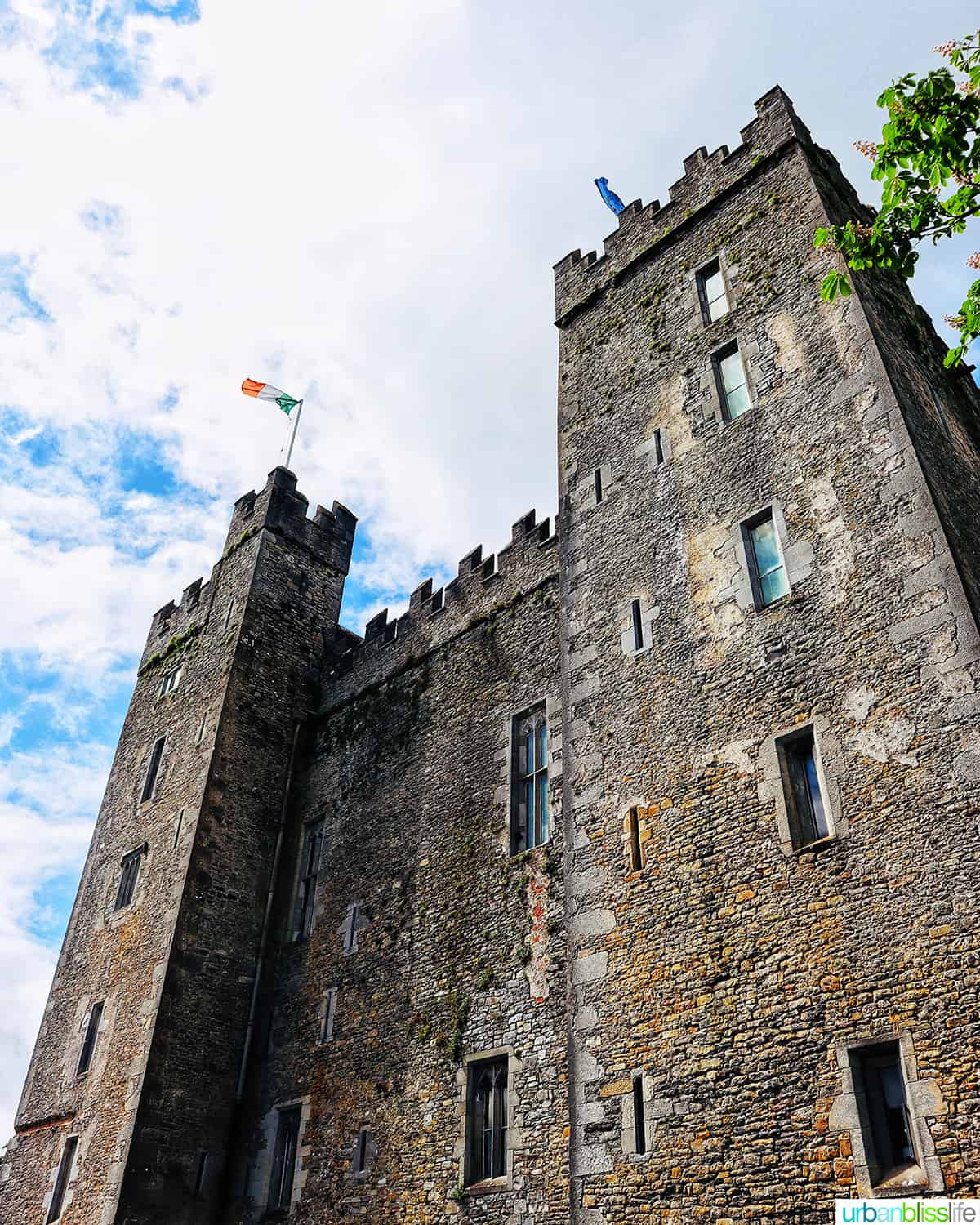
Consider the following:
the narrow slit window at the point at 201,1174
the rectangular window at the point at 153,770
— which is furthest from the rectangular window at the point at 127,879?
the narrow slit window at the point at 201,1174

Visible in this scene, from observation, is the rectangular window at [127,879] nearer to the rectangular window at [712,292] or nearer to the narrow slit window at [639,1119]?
the narrow slit window at [639,1119]

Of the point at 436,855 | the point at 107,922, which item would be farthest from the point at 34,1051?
the point at 436,855

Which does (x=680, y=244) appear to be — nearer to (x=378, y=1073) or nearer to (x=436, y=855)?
(x=436, y=855)

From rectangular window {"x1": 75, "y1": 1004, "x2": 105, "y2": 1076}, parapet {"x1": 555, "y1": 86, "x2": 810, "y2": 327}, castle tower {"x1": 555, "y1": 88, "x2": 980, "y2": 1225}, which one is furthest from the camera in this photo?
rectangular window {"x1": 75, "y1": 1004, "x2": 105, "y2": 1076}

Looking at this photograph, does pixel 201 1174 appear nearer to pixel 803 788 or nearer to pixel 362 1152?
pixel 362 1152

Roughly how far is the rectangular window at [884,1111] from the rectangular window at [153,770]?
1417 cm

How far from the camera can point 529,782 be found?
13.2 meters

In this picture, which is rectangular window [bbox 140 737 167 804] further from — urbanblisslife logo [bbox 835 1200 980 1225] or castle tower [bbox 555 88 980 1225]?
urbanblisslife logo [bbox 835 1200 980 1225]

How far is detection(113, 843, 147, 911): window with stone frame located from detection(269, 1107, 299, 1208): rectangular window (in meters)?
5.07

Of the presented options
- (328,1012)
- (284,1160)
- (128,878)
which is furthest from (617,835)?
(128,878)

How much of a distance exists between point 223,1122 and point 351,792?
502 centimetres

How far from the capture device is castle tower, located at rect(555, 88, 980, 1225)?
24.5 feet

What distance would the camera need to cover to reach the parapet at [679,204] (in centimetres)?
1323

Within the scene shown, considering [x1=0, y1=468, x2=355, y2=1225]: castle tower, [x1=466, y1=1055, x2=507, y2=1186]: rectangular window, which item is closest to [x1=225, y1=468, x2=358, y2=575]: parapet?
[x1=0, y1=468, x2=355, y2=1225]: castle tower
